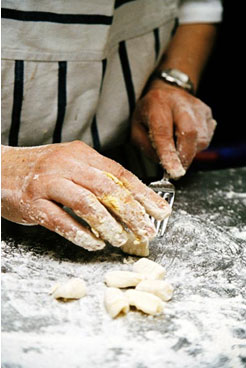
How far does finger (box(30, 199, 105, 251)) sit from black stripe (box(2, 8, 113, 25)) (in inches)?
15.5

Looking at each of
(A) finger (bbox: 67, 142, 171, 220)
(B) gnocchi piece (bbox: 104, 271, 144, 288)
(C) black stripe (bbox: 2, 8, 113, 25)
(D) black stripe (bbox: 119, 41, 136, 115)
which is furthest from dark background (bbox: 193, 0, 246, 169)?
(B) gnocchi piece (bbox: 104, 271, 144, 288)

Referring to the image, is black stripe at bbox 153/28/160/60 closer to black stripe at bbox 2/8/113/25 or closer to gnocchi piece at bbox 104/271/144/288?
black stripe at bbox 2/8/113/25

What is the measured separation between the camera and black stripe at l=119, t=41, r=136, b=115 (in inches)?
51.5

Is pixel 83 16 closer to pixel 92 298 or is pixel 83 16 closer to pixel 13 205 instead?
pixel 13 205

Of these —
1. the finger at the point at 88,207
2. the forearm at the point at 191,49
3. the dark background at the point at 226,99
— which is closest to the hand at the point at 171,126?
the forearm at the point at 191,49

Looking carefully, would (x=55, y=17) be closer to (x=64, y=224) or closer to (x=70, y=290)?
(x=64, y=224)

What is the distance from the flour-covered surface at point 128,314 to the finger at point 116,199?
0.08 meters

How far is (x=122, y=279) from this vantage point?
844mm

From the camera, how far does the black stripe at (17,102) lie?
1114mm

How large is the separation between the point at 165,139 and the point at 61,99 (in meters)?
0.24

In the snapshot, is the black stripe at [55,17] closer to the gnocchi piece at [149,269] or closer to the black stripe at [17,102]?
the black stripe at [17,102]

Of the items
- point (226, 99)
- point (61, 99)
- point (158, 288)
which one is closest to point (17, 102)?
point (61, 99)

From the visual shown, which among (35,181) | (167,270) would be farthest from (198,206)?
(35,181)

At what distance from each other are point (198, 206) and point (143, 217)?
0.33 m
